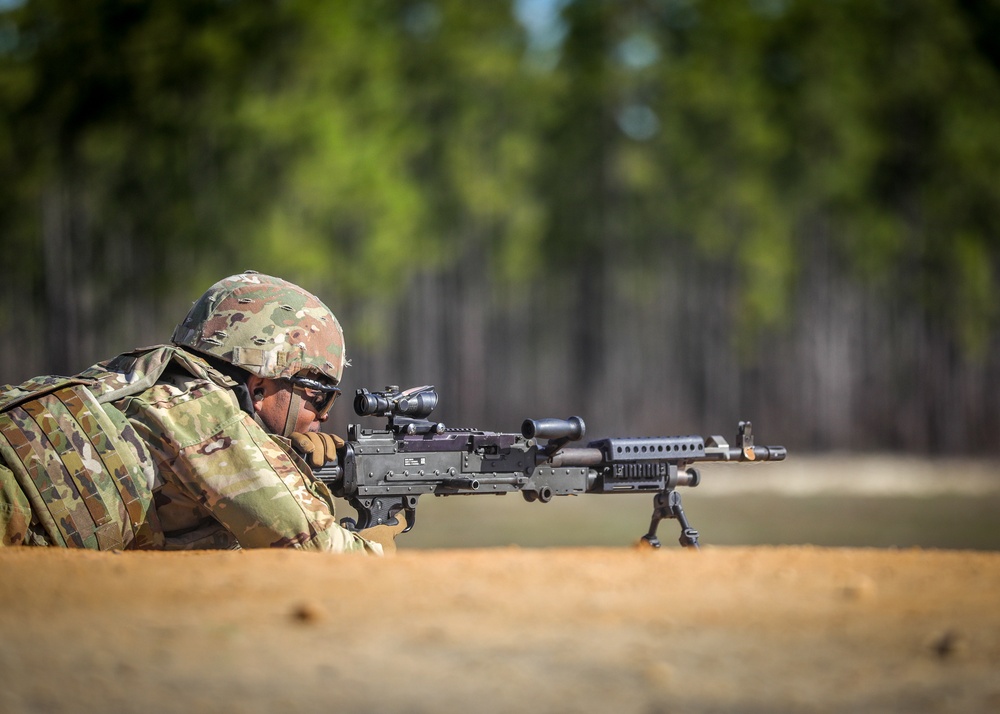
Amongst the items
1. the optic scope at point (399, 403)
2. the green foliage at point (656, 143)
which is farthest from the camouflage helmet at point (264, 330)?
the green foliage at point (656, 143)

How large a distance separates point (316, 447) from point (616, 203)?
106 feet

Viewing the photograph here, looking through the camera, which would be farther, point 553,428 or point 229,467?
point 553,428

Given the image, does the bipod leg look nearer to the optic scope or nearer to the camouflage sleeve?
the optic scope

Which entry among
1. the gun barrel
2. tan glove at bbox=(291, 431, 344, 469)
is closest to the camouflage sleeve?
tan glove at bbox=(291, 431, 344, 469)

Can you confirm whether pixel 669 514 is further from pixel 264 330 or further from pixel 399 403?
pixel 264 330

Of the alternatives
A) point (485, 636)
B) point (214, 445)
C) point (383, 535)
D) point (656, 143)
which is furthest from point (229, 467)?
point (656, 143)

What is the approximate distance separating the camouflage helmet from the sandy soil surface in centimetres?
150

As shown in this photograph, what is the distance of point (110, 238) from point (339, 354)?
84.5 ft

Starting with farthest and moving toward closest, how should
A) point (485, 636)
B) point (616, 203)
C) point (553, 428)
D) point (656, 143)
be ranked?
Result: point (616, 203) → point (656, 143) → point (553, 428) → point (485, 636)

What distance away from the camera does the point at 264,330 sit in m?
6.50

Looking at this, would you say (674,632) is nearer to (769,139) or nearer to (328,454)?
(328,454)

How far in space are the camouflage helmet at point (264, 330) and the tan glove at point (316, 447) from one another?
0.33 meters

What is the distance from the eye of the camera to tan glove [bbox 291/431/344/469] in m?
6.45

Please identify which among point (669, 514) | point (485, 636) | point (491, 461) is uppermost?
point (491, 461)
